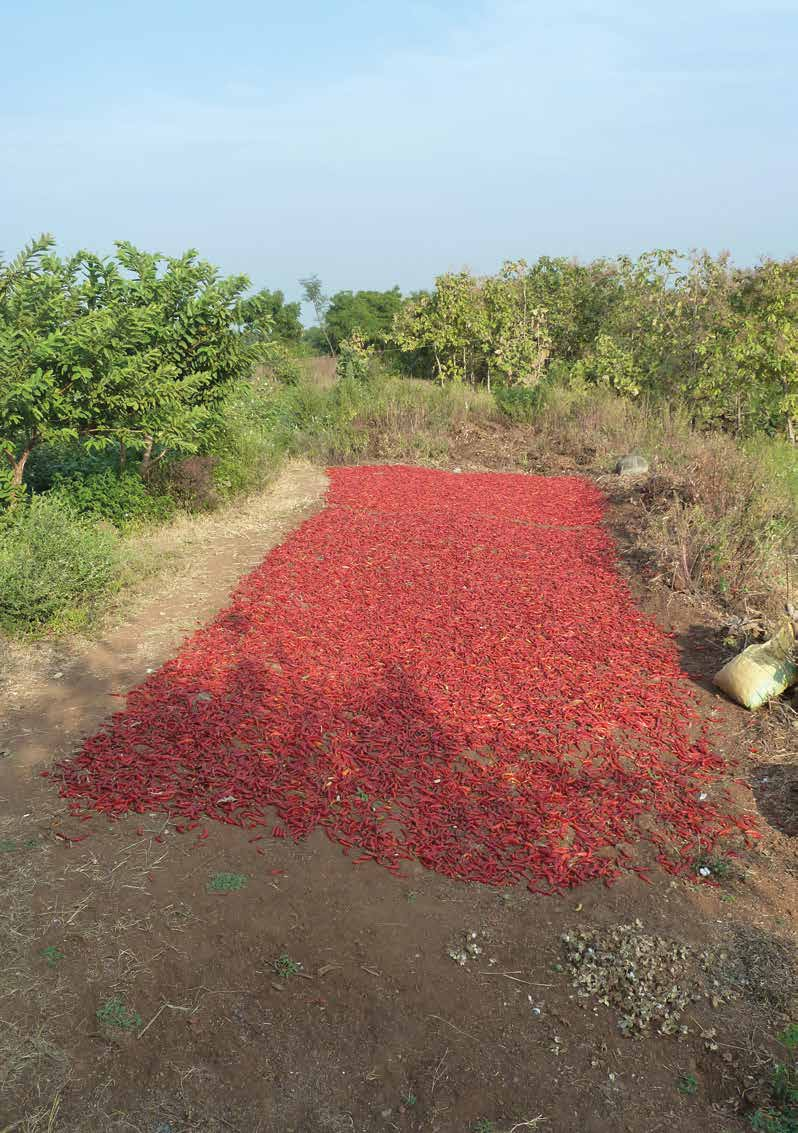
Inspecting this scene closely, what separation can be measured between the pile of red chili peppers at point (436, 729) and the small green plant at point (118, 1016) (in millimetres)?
1116

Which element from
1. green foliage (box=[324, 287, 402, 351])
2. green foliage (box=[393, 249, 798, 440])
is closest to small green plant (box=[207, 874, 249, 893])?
green foliage (box=[393, 249, 798, 440])

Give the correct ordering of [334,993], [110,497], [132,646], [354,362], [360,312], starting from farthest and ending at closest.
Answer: [360,312]
[354,362]
[110,497]
[132,646]
[334,993]

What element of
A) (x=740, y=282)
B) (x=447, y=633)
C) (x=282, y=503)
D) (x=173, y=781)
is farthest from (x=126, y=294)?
(x=740, y=282)

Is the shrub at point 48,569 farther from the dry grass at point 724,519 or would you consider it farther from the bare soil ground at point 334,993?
the dry grass at point 724,519

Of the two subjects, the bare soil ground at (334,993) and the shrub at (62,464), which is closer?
the bare soil ground at (334,993)

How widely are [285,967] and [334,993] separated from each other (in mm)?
226

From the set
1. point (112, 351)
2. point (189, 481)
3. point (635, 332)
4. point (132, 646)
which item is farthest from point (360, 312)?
point (132, 646)

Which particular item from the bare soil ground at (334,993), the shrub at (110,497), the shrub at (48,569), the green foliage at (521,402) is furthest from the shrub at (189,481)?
the green foliage at (521,402)

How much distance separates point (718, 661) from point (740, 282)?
9.91m

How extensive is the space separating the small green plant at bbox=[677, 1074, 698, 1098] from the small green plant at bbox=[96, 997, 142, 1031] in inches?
73.8

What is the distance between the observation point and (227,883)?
136 inches

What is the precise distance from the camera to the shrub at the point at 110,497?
8375 millimetres

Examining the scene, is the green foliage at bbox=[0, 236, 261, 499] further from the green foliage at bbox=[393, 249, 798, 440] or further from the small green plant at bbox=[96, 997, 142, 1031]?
the green foliage at bbox=[393, 249, 798, 440]

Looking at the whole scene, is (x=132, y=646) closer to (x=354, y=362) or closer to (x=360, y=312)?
(x=354, y=362)
